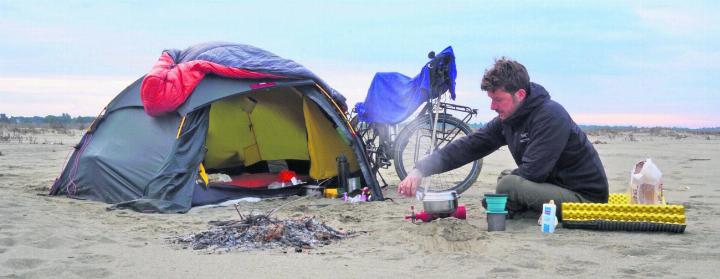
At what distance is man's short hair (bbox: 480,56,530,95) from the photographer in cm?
447

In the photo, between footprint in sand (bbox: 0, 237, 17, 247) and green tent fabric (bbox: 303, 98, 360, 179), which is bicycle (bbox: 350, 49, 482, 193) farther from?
footprint in sand (bbox: 0, 237, 17, 247)

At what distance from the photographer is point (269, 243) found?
13.8 ft

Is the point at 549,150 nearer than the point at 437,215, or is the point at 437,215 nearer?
the point at 549,150

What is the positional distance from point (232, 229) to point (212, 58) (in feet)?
9.34

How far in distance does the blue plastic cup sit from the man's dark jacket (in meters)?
0.25

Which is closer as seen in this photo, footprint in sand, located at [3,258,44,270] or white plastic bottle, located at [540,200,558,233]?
footprint in sand, located at [3,258,44,270]

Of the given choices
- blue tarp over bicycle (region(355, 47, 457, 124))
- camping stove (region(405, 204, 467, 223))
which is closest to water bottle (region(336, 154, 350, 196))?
blue tarp over bicycle (region(355, 47, 457, 124))

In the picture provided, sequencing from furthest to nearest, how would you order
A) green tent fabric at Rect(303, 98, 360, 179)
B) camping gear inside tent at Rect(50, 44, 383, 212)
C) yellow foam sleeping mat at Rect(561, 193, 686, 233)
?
green tent fabric at Rect(303, 98, 360, 179)
camping gear inside tent at Rect(50, 44, 383, 212)
yellow foam sleeping mat at Rect(561, 193, 686, 233)

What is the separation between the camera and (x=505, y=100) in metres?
4.56

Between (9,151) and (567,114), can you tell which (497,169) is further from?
(9,151)

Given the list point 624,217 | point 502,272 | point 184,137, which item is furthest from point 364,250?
point 184,137

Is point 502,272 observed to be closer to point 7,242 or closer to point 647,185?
point 647,185

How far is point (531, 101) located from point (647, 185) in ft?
3.57

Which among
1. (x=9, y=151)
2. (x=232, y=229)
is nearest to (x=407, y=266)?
(x=232, y=229)
